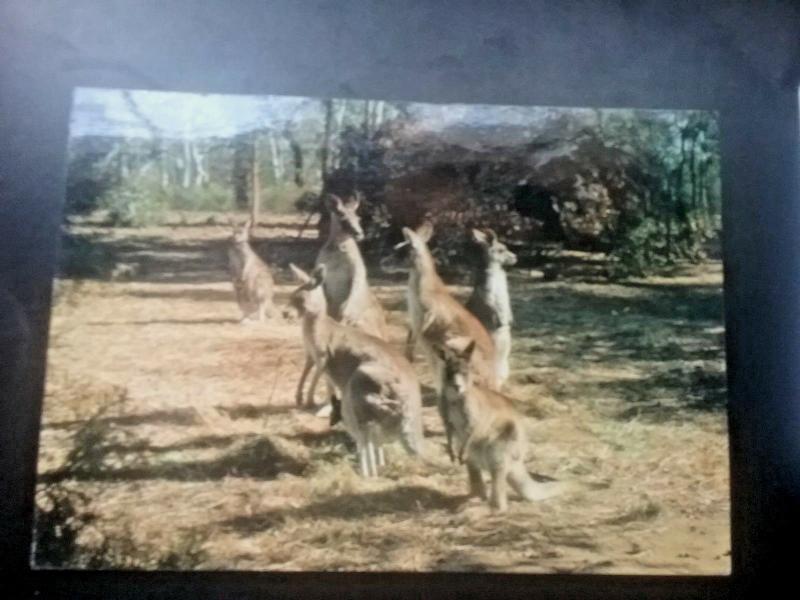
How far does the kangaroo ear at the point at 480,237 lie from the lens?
219 centimetres

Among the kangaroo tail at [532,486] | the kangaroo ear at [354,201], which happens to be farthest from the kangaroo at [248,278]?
the kangaroo tail at [532,486]

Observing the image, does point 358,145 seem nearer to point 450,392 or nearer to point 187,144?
point 187,144

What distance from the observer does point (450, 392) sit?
2135 millimetres

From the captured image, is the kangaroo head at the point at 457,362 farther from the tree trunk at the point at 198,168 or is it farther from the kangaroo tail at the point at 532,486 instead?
the tree trunk at the point at 198,168

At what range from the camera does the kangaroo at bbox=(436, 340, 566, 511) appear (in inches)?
82.2

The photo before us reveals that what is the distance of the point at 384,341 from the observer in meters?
2.15

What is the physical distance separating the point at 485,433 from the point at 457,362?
0.17 metres

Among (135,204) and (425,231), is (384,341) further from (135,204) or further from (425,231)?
(135,204)

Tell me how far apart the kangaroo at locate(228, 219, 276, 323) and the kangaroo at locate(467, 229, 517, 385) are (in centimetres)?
45

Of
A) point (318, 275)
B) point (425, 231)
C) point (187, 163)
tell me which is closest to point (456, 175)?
point (425, 231)

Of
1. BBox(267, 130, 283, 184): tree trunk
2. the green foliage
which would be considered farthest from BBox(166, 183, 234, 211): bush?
BBox(267, 130, 283, 184): tree trunk

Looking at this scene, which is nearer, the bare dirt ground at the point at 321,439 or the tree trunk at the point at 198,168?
the bare dirt ground at the point at 321,439

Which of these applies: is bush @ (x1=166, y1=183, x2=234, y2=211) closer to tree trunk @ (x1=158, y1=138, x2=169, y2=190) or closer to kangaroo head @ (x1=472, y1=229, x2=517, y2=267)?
tree trunk @ (x1=158, y1=138, x2=169, y2=190)

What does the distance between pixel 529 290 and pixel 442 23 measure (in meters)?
0.65
